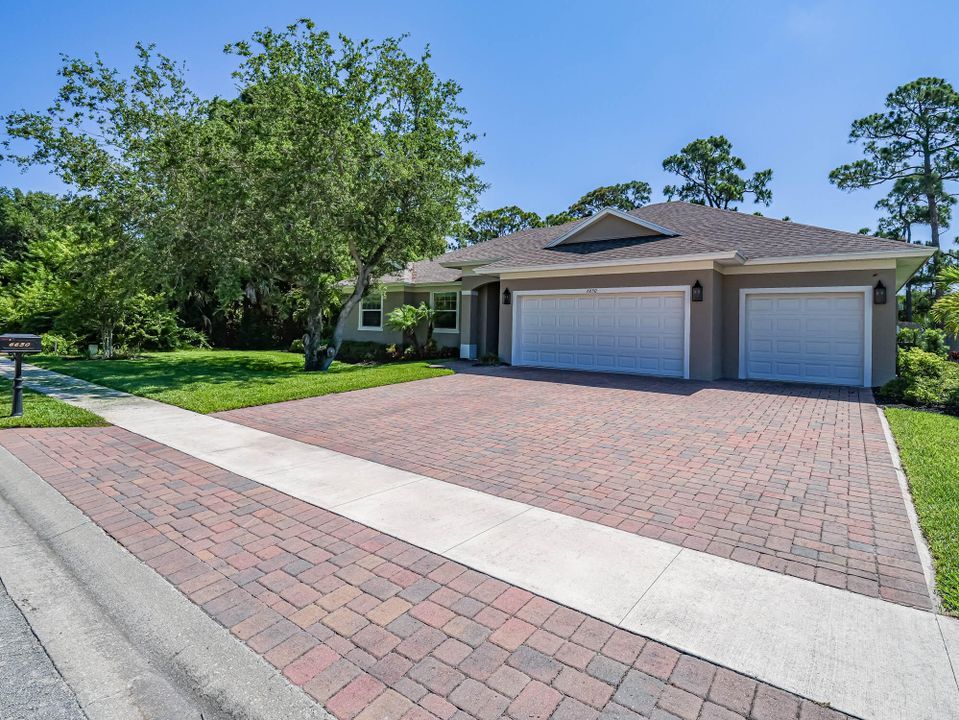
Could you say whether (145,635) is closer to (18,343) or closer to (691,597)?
(691,597)

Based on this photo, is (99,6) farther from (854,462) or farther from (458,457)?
(854,462)

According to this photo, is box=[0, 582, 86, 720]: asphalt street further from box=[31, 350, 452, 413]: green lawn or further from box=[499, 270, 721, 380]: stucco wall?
box=[499, 270, 721, 380]: stucco wall

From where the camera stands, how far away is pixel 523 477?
5.48 meters

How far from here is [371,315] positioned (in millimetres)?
23016

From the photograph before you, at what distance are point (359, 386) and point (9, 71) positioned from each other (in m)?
10.9

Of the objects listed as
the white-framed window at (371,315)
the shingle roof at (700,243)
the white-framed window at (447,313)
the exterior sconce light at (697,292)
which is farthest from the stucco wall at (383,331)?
the exterior sconce light at (697,292)

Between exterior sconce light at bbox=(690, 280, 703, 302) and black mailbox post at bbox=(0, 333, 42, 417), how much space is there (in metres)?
13.3

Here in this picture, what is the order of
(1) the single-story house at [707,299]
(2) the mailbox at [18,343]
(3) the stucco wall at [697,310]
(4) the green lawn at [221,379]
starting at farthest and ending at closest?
(3) the stucco wall at [697,310] → (1) the single-story house at [707,299] → (4) the green lawn at [221,379] → (2) the mailbox at [18,343]

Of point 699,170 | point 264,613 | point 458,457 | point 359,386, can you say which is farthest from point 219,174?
point 699,170

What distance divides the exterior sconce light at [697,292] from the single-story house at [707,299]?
0.03 meters

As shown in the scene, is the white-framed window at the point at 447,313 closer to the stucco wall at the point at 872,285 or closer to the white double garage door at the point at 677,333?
the white double garage door at the point at 677,333

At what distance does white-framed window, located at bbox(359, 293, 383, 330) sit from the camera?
2262cm

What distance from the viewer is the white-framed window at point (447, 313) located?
66.0 feet

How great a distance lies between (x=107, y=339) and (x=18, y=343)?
43.1ft
